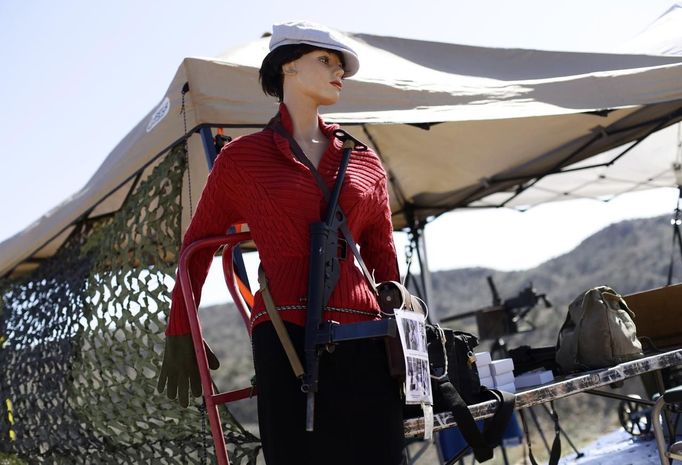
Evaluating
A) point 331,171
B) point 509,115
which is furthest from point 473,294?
point 331,171

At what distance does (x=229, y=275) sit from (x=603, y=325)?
183 cm

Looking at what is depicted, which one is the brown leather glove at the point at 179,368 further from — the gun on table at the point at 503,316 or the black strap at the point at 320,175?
the gun on table at the point at 503,316

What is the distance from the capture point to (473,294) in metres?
31.2

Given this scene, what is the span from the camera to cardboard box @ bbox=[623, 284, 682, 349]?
4.70 meters

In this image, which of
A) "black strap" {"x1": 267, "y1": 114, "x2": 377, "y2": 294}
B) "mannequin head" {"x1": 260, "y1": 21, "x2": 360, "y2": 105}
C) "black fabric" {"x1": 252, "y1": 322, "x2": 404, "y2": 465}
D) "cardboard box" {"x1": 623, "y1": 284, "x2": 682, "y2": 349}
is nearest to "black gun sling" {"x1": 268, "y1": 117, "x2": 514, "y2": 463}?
"black strap" {"x1": 267, "y1": 114, "x2": 377, "y2": 294}

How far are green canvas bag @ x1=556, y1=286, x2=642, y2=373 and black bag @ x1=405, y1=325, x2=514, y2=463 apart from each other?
78 centimetres

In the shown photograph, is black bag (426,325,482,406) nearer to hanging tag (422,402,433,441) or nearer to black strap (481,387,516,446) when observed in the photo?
black strap (481,387,516,446)

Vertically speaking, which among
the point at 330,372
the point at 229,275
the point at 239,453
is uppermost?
the point at 229,275

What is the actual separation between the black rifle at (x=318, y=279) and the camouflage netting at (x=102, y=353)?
1228 mm

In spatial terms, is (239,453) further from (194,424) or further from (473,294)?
(473,294)

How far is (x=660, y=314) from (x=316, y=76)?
9.52 ft

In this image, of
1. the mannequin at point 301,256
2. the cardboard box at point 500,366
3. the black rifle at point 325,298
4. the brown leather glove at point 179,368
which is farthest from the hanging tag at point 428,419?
the cardboard box at point 500,366

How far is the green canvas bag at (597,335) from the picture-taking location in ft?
13.1

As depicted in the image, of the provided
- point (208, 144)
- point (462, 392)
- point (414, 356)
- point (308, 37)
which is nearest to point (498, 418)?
point (462, 392)
